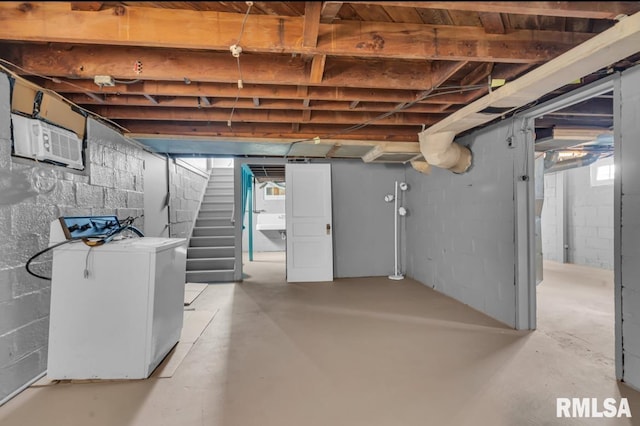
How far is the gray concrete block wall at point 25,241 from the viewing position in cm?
189

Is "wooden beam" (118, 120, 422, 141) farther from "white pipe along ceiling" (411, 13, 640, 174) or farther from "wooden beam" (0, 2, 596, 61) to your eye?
"wooden beam" (0, 2, 596, 61)

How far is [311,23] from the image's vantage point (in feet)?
5.35

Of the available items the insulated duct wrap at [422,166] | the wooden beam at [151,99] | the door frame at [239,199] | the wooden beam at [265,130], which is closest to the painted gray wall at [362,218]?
the insulated duct wrap at [422,166]

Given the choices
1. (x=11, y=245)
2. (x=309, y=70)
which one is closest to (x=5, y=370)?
(x=11, y=245)

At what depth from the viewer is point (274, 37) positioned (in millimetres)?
1783

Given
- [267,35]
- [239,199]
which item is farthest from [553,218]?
[267,35]

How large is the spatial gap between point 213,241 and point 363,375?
13.9ft

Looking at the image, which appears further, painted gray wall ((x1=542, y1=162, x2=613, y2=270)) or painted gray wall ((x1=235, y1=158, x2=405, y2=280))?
painted gray wall ((x1=542, y1=162, x2=613, y2=270))

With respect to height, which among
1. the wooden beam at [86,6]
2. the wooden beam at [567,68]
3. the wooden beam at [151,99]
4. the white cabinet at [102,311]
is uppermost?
the wooden beam at [86,6]

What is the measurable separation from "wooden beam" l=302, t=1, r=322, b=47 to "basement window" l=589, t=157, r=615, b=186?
688cm

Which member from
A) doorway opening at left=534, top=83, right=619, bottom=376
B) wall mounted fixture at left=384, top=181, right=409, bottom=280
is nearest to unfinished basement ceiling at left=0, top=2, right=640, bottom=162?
doorway opening at left=534, top=83, right=619, bottom=376

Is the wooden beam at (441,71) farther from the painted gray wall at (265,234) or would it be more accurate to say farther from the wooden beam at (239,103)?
the painted gray wall at (265,234)

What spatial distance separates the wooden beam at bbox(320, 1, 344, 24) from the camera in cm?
149

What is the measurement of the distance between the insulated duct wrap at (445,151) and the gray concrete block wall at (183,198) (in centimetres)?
384
